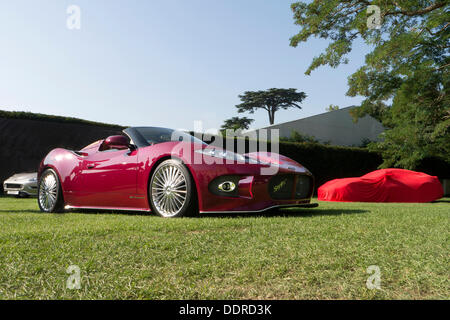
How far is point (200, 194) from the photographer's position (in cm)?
398

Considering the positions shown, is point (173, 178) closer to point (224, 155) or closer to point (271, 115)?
point (224, 155)

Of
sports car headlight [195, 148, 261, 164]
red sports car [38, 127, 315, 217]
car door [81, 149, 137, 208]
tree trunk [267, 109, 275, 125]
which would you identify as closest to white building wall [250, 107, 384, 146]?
tree trunk [267, 109, 275, 125]

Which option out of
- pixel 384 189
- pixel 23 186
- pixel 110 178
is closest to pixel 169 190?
pixel 110 178

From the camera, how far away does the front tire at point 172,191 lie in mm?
4027

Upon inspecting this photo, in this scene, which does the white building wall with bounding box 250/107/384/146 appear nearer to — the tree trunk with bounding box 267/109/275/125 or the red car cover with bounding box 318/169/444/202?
the tree trunk with bounding box 267/109/275/125

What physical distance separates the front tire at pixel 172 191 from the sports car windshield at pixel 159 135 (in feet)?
2.22

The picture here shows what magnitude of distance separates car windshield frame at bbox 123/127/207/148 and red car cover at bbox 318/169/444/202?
6.90 meters

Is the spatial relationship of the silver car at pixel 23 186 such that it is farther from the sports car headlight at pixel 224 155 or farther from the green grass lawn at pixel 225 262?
the green grass lawn at pixel 225 262

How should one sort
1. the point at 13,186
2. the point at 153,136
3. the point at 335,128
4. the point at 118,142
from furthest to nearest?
the point at 335,128 < the point at 13,186 < the point at 153,136 < the point at 118,142

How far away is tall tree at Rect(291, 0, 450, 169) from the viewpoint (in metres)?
12.9

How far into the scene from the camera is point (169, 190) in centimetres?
417

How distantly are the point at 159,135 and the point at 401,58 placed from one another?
40.6ft
